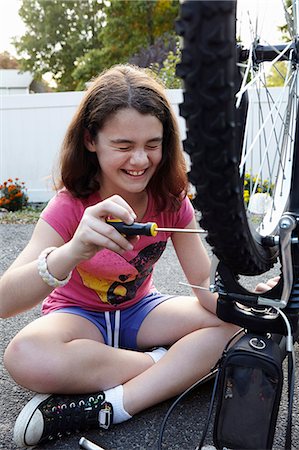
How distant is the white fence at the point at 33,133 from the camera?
4789mm

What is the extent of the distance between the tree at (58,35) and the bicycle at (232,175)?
12697 millimetres

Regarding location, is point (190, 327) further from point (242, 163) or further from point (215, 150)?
point (215, 150)

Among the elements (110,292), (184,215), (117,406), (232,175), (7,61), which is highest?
(7,61)

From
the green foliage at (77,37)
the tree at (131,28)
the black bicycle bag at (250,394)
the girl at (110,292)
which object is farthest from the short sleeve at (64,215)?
A: the green foliage at (77,37)

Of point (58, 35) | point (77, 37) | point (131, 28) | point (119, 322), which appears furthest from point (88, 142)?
point (58, 35)

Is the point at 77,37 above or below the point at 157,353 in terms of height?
above

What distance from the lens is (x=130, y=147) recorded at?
1040 millimetres

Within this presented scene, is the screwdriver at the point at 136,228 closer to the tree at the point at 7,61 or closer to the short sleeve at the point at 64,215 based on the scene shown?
the short sleeve at the point at 64,215

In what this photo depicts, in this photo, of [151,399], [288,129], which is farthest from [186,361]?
[288,129]

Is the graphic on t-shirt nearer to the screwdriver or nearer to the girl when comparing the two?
the girl

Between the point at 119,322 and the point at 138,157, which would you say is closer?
the point at 138,157

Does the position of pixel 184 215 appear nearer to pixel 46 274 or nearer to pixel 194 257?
pixel 194 257

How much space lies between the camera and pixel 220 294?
2.88 ft

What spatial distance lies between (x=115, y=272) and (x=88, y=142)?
0.32 m
